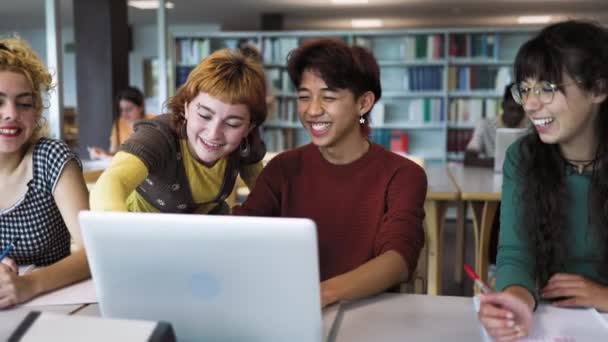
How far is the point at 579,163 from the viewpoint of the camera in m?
1.24

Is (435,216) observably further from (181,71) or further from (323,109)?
(181,71)

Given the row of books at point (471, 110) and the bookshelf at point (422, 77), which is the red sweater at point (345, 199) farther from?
the row of books at point (471, 110)

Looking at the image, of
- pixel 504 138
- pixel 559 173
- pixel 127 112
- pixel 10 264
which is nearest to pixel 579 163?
pixel 559 173

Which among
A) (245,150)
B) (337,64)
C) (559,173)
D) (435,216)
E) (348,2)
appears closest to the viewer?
(559,173)

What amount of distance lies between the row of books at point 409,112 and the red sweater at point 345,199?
188 inches

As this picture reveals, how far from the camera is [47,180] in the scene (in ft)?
4.58

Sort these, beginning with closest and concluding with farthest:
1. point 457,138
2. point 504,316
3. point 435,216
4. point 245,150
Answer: point 504,316 < point 245,150 < point 435,216 < point 457,138

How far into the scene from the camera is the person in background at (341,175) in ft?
4.45

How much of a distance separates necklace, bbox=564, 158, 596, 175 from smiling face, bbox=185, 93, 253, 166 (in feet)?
2.40

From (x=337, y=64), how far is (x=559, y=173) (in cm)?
56

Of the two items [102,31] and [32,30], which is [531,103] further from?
[32,30]

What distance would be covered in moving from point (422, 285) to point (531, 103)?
0.71 meters

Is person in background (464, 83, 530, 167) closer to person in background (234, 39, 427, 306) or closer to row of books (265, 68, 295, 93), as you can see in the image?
person in background (234, 39, 427, 306)

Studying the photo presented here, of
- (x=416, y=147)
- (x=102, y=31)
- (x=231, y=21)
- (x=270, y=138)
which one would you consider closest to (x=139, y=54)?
(x=231, y=21)
